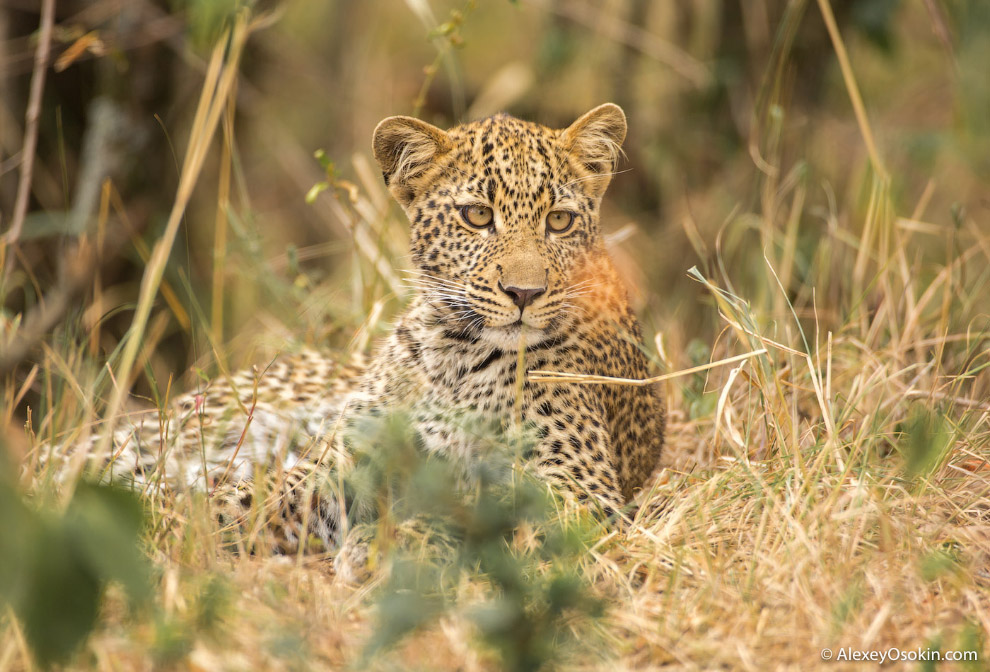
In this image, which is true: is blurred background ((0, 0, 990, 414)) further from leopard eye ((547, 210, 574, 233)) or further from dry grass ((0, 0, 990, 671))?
leopard eye ((547, 210, 574, 233))

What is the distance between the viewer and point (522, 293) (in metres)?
4.12

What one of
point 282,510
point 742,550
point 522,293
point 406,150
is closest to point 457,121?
point 406,150

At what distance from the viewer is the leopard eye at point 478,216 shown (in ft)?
14.8

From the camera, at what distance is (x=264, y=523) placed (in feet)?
12.4

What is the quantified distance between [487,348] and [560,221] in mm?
659

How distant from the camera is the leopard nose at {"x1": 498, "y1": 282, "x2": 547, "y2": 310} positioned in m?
4.12

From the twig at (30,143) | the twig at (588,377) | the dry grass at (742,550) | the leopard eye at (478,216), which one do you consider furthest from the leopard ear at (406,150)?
the twig at (30,143)

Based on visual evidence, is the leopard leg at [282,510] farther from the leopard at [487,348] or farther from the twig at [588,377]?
the twig at [588,377]

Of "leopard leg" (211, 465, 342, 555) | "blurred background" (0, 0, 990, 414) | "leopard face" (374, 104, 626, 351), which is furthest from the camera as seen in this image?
"blurred background" (0, 0, 990, 414)

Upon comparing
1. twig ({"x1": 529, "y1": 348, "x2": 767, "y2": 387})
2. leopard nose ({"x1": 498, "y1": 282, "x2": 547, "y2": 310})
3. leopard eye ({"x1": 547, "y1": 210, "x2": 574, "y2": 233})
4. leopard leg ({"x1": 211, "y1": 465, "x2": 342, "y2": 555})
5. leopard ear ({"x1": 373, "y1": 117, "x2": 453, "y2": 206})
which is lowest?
leopard leg ({"x1": 211, "y1": 465, "x2": 342, "y2": 555})

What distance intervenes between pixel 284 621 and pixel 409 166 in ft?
8.09

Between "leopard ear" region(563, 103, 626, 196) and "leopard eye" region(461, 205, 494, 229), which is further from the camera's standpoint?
"leopard ear" region(563, 103, 626, 196)

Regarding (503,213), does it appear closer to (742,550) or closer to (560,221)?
(560,221)

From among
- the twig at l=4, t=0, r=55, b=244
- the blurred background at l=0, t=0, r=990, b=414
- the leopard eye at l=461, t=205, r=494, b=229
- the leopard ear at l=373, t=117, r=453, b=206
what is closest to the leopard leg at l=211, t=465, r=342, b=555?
the blurred background at l=0, t=0, r=990, b=414
